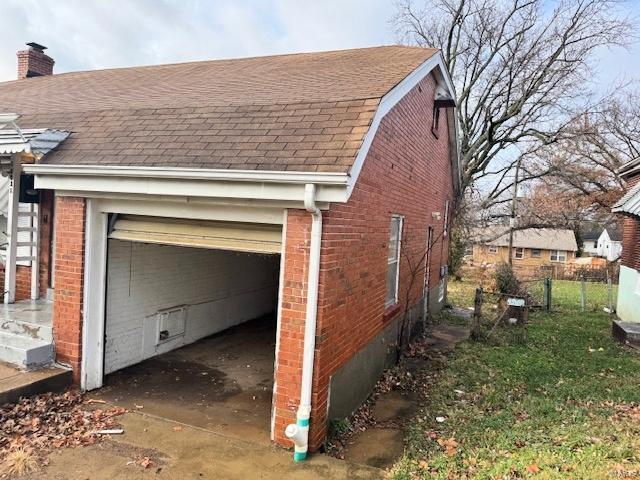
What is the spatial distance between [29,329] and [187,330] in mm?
2898

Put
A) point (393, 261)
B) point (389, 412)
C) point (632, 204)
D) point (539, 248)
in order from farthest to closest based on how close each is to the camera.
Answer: point (539, 248) → point (632, 204) → point (393, 261) → point (389, 412)

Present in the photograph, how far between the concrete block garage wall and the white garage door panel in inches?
20.1

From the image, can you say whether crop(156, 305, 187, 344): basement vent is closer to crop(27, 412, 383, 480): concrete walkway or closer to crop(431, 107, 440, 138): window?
crop(27, 412, 383, 480): concrete walkway

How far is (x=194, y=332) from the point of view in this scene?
28.9 feet

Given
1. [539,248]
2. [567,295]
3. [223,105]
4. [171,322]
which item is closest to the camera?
[223,105]

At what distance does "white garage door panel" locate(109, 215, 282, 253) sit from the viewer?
17.4 ft

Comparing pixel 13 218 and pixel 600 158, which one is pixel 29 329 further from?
pixel 600 158

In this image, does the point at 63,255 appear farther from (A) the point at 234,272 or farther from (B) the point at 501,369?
(B) the point at 501,369

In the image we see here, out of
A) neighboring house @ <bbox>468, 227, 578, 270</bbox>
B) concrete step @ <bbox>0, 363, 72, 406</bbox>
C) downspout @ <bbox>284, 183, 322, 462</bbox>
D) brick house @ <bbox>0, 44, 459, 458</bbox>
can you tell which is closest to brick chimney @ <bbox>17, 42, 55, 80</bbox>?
brick house @ <bbox>0, 44, 459, 458</bbox>

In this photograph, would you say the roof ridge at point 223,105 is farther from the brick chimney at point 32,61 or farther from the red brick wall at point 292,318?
the brick chimney at point 32,61

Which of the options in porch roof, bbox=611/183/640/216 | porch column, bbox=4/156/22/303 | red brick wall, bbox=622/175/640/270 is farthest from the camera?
red brick wall, bbox=622/175/640/270

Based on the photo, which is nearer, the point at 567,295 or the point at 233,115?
the point at 233,115

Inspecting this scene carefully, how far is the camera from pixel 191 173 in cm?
491

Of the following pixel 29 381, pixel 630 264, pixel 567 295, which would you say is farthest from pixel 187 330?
pixel 567 295
